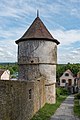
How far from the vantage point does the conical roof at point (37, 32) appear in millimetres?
29250

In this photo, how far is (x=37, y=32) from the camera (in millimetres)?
29734

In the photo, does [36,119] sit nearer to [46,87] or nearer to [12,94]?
[12,94]

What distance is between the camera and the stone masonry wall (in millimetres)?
14617

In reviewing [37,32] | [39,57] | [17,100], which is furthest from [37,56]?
[17,100]

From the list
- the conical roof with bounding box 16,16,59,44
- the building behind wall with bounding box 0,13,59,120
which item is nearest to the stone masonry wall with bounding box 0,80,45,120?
the building behind wall with bounding box 0,13,59,120

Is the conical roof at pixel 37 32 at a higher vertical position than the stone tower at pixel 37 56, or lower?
higher

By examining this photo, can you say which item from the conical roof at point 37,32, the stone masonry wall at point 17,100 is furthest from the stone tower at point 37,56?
the stone masonry wall at point 17,100

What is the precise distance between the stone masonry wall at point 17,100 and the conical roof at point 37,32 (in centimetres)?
908

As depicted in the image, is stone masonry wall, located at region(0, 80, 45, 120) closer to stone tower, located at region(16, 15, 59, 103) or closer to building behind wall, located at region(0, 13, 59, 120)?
building behind wall, located at region(0, 13, 59, 120)

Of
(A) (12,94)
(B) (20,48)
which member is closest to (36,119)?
(A) (12,94)

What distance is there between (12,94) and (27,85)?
441 cm

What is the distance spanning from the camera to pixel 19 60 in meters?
30.0

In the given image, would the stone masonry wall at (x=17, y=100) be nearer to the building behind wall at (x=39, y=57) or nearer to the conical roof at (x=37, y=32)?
the building behind wall at (x=39, y=57)

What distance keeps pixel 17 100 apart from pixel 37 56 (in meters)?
13.1
